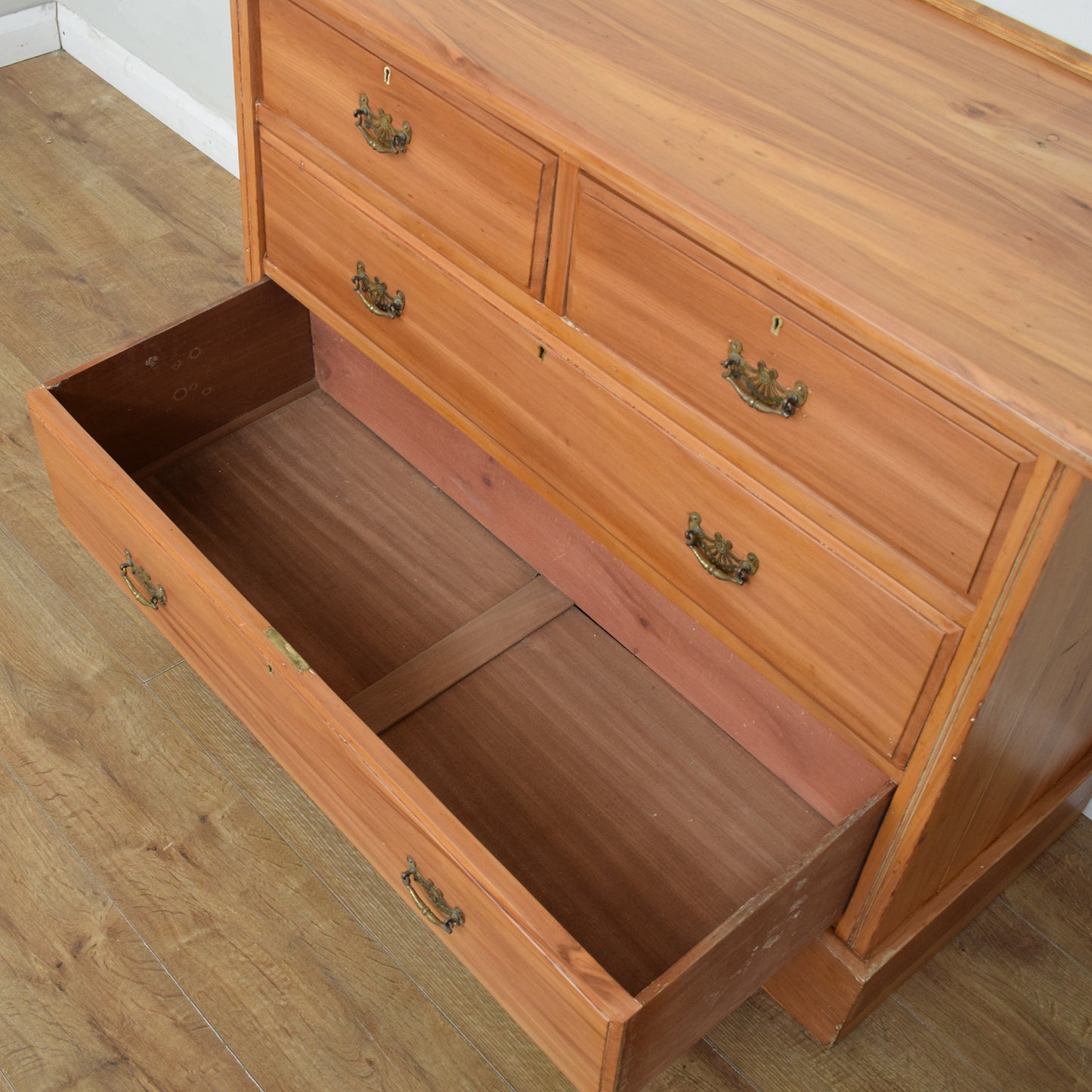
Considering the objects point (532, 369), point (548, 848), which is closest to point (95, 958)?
point (548, 848)

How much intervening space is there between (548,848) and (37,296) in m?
1.32

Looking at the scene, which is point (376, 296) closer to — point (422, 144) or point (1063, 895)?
point (422, 144)

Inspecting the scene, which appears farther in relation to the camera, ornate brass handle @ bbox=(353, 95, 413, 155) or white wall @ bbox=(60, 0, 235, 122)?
white wall @ bbox=(60, 0, 235, 122)

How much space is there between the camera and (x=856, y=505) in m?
0.95

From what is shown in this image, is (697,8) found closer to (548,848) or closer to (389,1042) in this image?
(548,848)

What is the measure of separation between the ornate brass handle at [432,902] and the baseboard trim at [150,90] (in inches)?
61.5

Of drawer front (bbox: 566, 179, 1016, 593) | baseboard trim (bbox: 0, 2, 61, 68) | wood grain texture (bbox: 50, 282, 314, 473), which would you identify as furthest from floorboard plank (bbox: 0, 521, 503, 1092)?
baseboard trim (bbox: 0, 2, 61, 68)

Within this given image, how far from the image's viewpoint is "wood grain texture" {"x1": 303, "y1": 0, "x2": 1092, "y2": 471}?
838 mm

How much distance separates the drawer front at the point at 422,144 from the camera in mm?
1090

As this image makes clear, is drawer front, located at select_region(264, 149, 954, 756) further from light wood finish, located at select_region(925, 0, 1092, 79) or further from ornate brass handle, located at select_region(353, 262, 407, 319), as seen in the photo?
light wood finish, located at select_region(925, 0, 1092, 79)

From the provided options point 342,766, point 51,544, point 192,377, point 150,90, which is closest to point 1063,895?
point 342,766

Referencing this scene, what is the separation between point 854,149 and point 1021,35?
0.24m

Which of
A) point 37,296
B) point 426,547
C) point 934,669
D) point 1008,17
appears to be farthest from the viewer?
point 37,296

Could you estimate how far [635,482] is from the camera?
113 centimetres
